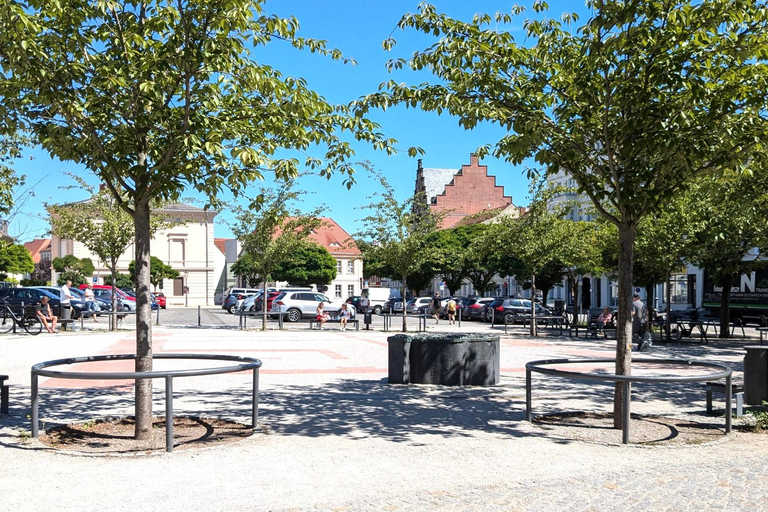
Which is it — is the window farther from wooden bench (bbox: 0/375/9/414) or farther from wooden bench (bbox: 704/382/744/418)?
wooden bench (bbox: 0/375/9/414)

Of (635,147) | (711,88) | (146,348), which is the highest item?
(711,88)

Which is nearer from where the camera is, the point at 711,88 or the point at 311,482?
the point at 311,482

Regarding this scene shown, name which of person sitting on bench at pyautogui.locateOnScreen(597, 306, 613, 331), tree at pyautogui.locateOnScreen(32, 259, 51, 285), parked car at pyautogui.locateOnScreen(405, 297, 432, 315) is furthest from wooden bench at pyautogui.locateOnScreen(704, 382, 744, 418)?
tree at pyautogui.locateOnScreen(32, 259, 51, 285)

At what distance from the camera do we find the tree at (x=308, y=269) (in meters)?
72.4

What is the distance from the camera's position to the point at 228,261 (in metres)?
107

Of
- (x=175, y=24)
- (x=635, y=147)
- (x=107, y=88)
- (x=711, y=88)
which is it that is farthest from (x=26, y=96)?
(x=711, y=88)

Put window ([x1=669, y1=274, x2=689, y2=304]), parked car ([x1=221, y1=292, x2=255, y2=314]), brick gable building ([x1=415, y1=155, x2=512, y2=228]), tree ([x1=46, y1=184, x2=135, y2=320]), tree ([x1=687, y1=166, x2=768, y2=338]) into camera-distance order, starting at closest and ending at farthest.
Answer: tree ([x1=687, y1=166, x2=768, y2=338]), tree ([x1=46, y1=184, x2=135, y2=320]), window ([x1=669, y1=274, x2=689, y2=304]), parked car ([x1=221, y1=292, x2=255, y2=314]), brick gable building ([x1=415, y1=155, x2=512, y2=228])

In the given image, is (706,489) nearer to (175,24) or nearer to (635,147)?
(635,147)

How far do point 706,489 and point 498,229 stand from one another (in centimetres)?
2305

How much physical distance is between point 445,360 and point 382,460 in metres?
5.22

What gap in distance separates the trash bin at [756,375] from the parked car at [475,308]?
33670 mm

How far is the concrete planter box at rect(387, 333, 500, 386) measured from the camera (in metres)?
11.9

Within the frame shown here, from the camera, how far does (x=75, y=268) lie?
73000 millimetres

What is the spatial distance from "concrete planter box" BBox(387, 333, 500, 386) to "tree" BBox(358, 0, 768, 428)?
3519mm
